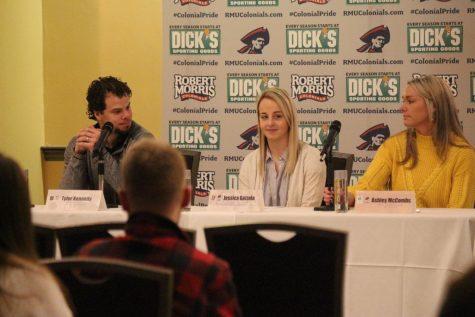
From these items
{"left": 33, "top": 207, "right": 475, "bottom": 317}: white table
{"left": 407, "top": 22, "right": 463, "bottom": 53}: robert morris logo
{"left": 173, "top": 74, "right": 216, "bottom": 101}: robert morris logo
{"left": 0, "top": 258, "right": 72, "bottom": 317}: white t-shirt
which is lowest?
{"left": 33, "top": 207, "right": 475, "bottom": 317}: white table

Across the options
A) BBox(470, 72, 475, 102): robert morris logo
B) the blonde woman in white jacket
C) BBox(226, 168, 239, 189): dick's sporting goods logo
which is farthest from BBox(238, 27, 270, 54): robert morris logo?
the blonde woman in white jacket

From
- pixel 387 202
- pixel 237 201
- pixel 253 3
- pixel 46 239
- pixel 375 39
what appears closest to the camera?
pixel 46 239

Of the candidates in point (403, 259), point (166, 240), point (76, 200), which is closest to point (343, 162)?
point (403, 259)

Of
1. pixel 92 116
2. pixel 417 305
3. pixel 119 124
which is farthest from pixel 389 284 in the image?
pixel 92 116

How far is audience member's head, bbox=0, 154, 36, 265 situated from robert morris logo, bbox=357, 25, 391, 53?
455 centimetres

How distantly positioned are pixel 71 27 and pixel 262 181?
292 centimetres

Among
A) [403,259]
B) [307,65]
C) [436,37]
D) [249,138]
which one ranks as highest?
[436,37]

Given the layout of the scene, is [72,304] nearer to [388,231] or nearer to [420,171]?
[388,231]

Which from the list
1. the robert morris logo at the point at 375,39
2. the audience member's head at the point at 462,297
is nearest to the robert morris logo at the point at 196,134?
the robert morris logo at the point at 375,39

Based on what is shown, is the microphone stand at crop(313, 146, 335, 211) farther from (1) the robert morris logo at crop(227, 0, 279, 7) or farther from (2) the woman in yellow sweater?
(1) the robert morris logo at crop(227, 0, 279, 7)

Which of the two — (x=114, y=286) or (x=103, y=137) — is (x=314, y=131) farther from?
(x=114, y=286)

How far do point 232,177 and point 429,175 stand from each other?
2.19 meters

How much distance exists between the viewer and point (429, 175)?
391 centimetres

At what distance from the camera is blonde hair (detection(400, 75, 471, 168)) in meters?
3.95
